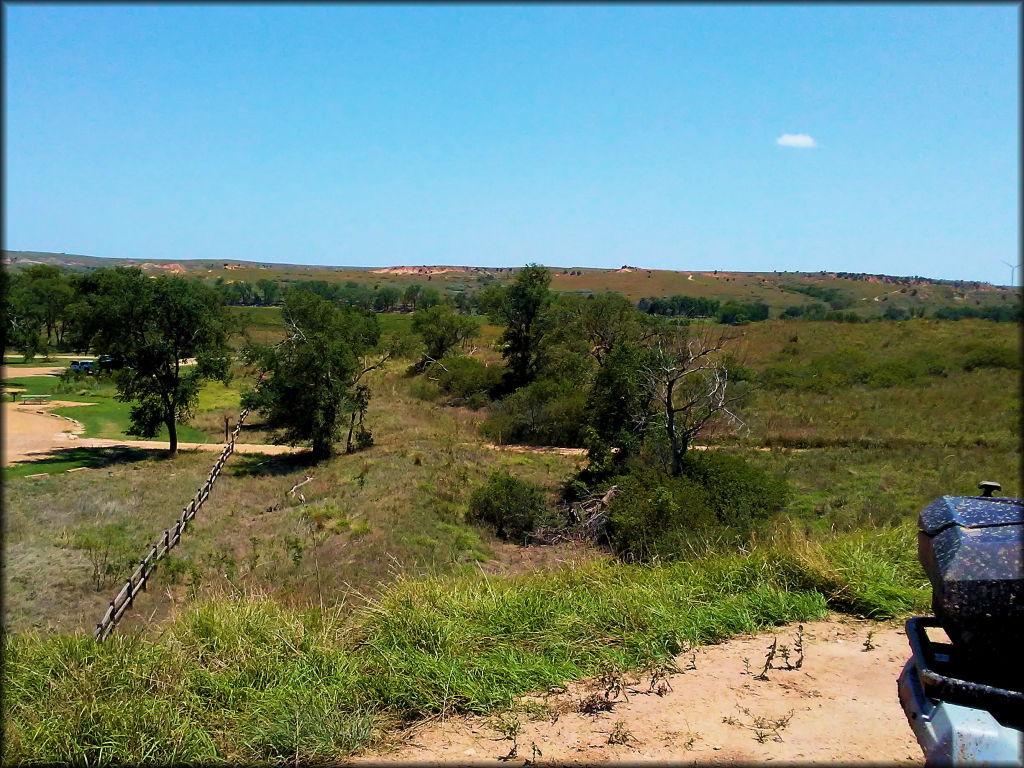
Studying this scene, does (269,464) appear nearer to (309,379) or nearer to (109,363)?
(309,379)

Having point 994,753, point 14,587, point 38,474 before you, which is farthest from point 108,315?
point 994,753

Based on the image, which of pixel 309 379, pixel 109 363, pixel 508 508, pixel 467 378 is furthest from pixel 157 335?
pixel 467 378

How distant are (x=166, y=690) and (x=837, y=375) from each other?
152 feet

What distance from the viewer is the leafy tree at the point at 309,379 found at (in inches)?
1256

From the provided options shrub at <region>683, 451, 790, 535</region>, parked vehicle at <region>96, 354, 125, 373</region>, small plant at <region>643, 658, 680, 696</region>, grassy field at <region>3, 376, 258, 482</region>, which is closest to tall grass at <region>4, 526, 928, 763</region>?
small plant at <region>643, 658, 680, 696</region>

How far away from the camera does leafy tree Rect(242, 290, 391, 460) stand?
3189 centimetres

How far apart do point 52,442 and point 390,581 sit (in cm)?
3256

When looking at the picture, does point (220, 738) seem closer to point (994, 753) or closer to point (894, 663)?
point (994, 753)

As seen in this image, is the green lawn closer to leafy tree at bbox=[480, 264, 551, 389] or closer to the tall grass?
leafy tree at bbox=[480, 264, 551, 389]

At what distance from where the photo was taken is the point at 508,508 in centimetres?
2125

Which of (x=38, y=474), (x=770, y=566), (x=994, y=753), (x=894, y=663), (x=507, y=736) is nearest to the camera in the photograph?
(x=994, y=753)

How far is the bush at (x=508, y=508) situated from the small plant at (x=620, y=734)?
1621 cm

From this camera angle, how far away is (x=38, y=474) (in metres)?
28.2

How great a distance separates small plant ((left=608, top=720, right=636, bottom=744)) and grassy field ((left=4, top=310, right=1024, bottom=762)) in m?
0.77
